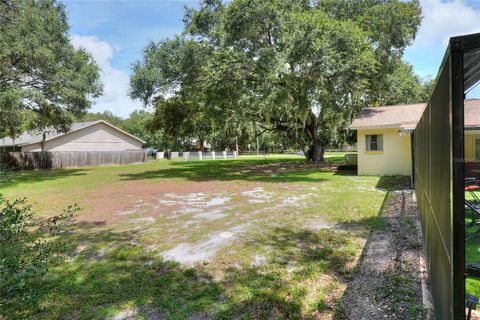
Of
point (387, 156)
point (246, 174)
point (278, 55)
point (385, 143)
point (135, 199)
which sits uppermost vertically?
point (278, 55)

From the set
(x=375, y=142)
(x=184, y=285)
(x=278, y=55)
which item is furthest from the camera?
(x=375, y=142)

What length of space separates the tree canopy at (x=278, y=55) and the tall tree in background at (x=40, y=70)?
3580mm

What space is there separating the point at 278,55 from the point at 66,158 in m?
20.9

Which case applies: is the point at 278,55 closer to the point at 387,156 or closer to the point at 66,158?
the point at 387,156

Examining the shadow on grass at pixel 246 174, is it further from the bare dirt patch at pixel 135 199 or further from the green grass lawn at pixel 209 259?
the green grass lawn at pixel 209 259

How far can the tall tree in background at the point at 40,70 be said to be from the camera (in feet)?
44.9

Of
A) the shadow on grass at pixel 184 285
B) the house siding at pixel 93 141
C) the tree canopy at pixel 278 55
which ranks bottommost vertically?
the shadow on grass at pixel 184 285

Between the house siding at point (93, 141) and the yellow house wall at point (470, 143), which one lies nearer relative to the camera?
the yellow house wall at point (470, 143)

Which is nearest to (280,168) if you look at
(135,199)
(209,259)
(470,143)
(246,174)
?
(246,174)

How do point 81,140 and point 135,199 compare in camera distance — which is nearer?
point 135,199

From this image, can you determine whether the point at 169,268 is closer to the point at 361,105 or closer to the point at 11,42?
the point at 11,42

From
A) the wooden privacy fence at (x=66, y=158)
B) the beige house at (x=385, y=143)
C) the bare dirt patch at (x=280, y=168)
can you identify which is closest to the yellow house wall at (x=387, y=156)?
the beige house at (x=385, y=143)

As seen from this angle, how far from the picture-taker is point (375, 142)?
13844 mm

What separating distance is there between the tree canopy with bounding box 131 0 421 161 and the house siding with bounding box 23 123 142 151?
46.6 ft
